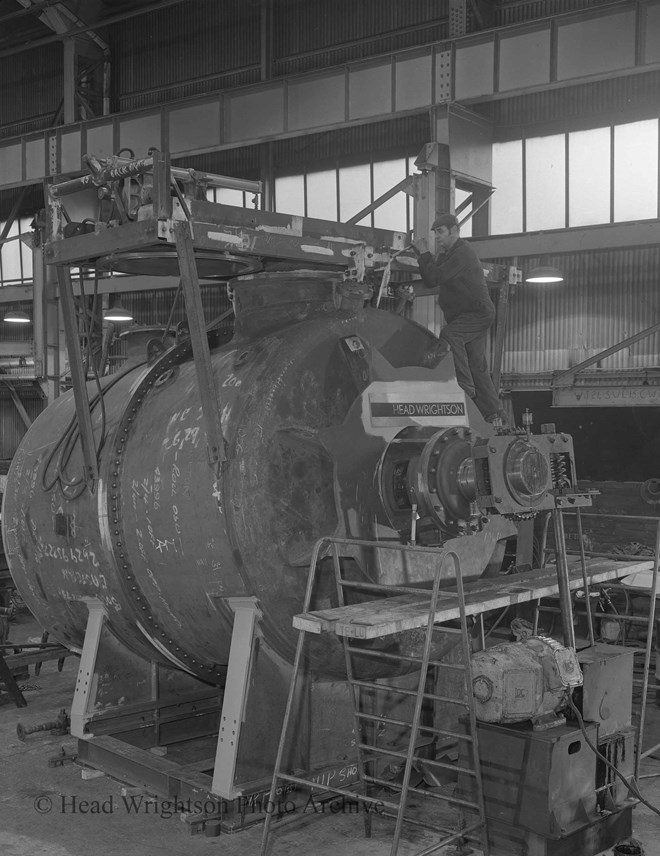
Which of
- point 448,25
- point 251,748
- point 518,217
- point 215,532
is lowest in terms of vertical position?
point 251,748

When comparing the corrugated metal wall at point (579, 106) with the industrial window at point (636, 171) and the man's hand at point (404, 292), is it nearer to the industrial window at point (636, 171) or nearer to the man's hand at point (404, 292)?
the industrial window at point (636, 171)

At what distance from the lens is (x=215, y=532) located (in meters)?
4.89

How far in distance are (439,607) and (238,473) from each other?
3.73 ft

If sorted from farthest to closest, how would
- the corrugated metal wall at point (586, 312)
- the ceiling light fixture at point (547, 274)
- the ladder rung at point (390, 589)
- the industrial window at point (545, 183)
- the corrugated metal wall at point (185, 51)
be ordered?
the corrugated metal wall at point (185, 51), the industrial window at point (545, 183), the corrugated metal wall at point (586, 312), the ceiling light fixture at point (547, 274), the ladder rung at point (390, 589)

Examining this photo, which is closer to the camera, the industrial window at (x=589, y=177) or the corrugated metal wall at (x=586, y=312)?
the industrial window at (x=589, y=177)

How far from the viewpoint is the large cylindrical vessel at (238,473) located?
486cm

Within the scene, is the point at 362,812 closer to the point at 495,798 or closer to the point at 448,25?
the point at 495,798

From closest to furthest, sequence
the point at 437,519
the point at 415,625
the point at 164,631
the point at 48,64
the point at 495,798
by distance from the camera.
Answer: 1. the point at 415,625
2. the point at 495,798
3. the point at 437,519
4. the point at 164,631
5. the point at 48,64

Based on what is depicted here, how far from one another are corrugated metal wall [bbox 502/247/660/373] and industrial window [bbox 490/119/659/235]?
27.4 inches

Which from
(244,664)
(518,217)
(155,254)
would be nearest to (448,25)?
(518,217)

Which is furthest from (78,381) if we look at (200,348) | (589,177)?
(589,177)

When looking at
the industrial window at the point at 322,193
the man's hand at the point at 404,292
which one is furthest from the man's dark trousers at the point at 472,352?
the industrial window at the point at 322,193

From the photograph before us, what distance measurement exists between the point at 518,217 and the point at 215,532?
559 inches

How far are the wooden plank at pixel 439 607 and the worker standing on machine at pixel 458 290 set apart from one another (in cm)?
100
